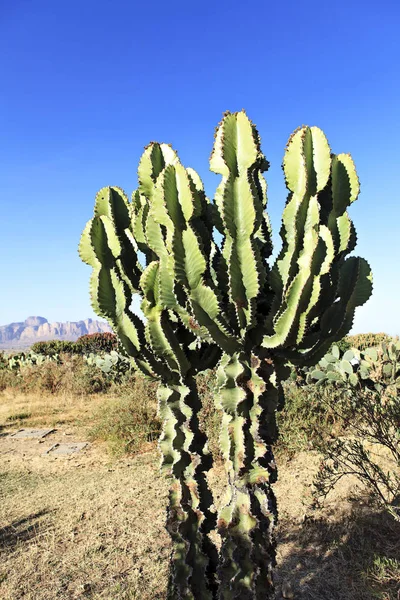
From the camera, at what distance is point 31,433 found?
8906 millimetres

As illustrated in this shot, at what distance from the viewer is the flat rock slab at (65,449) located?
754cm

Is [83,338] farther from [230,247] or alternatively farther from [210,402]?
[230,247]

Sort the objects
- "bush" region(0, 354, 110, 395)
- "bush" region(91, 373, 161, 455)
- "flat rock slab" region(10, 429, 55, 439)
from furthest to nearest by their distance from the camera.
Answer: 1. "bush" region(0, 354, 110, 395)
2. "flat rock slab" region(10, 429, 55, 439)
3. "bush" region(91, 373, 161, 455)

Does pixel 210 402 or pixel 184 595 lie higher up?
pixel 210 402

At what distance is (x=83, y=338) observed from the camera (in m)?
23.9

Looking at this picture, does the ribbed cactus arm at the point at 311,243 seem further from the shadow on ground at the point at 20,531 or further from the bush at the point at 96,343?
the bush at the point at 96,343

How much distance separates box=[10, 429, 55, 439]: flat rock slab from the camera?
8694 mm

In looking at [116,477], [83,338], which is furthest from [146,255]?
[83,338]

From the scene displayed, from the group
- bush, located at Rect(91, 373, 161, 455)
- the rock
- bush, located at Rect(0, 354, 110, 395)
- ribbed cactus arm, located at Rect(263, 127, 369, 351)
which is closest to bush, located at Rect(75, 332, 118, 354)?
bush, located at Rect(0, 354, 110, 395)

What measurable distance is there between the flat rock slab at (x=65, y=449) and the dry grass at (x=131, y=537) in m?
0.73

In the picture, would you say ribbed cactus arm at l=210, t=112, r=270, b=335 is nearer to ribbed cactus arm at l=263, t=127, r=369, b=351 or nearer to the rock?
ribbed cactus arm at l=263, t=127, r=369, b=351

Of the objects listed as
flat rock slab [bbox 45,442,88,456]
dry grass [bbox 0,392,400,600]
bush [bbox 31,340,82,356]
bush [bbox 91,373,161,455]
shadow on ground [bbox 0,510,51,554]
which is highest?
bush [bbox 31,340,82,356]

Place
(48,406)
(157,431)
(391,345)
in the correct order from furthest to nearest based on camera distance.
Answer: (48,406) < (157,431) < (391,345)

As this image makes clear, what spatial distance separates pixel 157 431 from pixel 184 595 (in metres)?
4.88
